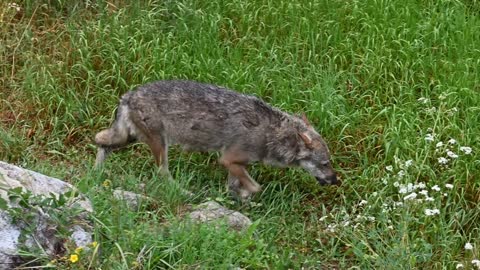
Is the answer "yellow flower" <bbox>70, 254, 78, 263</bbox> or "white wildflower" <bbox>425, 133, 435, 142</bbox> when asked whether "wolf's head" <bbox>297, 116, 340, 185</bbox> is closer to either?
"white wildflower" <bbox>425, 133, 435, 142</bbox>

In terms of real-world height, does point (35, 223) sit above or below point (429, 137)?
above

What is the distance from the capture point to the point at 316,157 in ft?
27.3

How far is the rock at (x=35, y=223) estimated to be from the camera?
570 centimetres

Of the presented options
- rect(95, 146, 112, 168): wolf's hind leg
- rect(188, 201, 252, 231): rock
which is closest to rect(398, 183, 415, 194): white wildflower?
rect(188, 201, 252, 231): rock

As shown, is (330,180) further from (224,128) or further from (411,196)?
(411,196)

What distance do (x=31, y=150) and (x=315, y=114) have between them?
301 cm

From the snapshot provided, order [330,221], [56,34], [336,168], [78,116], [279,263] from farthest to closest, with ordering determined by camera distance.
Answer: [56,34] → [78,116] → [336,168] → [330,221] → [279,263]

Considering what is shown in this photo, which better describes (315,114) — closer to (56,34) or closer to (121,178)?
(121,178)

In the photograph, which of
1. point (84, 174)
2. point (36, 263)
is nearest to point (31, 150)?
point (84, 174)

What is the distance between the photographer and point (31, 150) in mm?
9109

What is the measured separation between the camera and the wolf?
8.38 metres

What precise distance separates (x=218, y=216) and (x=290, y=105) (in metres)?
2.60

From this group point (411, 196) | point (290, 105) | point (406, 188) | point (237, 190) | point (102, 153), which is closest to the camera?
point (411, 196)

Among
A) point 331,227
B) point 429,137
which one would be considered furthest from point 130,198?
point 429,137
